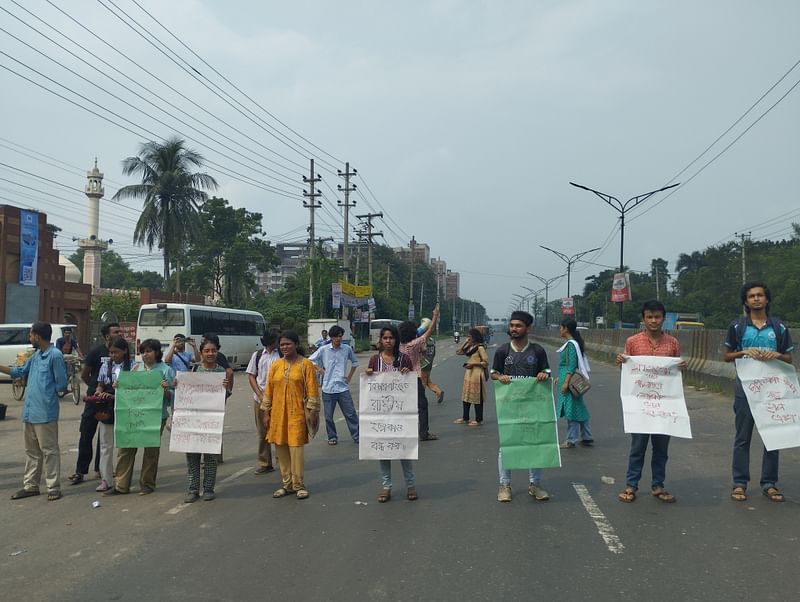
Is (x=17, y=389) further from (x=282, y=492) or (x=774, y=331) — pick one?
(x=774, y=331)

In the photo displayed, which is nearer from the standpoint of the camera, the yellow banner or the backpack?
the backpack

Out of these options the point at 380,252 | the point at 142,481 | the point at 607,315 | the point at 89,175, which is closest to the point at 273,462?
the point at 142,481

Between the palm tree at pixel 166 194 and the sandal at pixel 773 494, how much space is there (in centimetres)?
3746

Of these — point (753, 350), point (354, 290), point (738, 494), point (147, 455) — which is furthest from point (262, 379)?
point (354, 290)

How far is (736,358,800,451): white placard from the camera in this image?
6496 millimetres

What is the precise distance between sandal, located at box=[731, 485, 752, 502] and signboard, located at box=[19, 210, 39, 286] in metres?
30.3

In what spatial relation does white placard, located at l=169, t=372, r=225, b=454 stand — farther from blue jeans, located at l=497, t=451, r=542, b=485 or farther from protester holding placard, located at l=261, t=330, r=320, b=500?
blue jeans, located at l=497, t=451, r=542, b=485

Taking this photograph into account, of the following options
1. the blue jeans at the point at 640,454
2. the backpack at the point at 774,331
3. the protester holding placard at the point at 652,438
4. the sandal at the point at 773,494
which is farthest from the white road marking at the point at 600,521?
the backpack at the point at 774,331

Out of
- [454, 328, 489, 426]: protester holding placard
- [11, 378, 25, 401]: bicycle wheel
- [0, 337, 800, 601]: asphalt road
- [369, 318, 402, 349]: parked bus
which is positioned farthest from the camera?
[369, 318, 402, 349]: parked bus

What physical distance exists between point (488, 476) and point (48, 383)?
4717 mm

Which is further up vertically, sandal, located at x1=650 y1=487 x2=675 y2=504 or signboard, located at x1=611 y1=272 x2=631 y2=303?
signboard, located at x1=611 y1=272 x2=631 y2=303

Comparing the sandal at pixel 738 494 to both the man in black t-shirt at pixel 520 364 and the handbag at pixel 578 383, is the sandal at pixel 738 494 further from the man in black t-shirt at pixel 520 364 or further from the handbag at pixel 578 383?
the handbag at pixel 578 383

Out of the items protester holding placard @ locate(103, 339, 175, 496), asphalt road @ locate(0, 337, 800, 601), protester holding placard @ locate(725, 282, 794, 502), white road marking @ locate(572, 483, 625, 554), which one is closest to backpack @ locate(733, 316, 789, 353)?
protester holding placard @ locate(725, 282, 794, 502)

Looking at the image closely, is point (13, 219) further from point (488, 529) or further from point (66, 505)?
point (488, 529)
